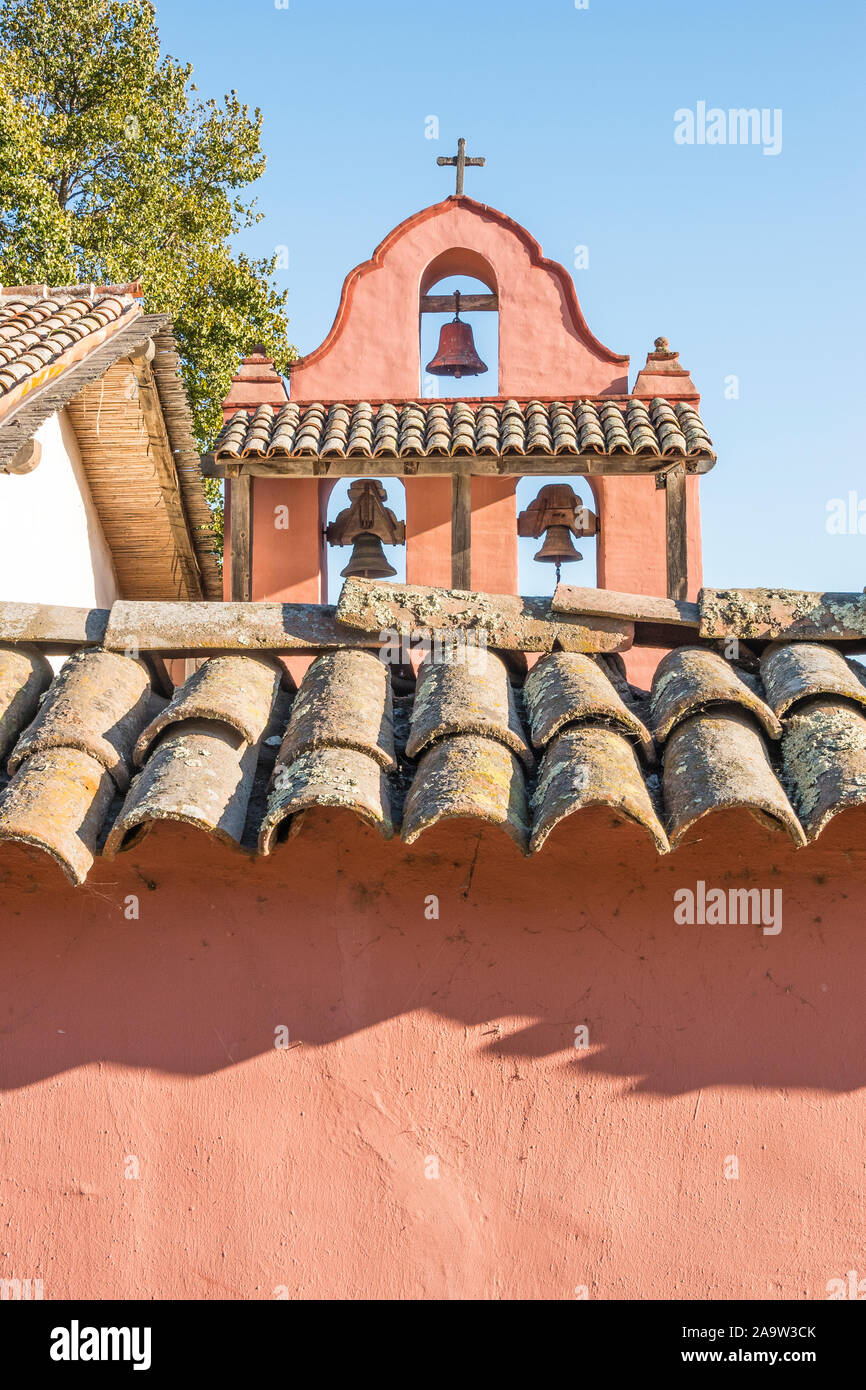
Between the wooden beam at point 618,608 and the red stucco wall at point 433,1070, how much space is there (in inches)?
33.1

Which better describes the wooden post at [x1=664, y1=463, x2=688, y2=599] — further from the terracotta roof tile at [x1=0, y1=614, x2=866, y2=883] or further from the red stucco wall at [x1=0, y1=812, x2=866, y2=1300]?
the red stucco wall at [x1=0, y1=812, x2=866, y2=1300]

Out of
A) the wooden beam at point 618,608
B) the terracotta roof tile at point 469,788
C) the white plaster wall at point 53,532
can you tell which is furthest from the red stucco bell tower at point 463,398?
the terracotta roof tile at point 469,788

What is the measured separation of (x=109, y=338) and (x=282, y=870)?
616 cm

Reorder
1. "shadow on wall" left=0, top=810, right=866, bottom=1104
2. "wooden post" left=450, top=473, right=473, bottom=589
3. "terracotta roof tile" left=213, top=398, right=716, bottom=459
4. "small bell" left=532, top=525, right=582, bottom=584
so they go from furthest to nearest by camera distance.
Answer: "small bell" left=532, top=525, right=582, bottom=584, "wooden post" left=450, top=473, right=473, bottom=589, "terracotta roof tile" left=213, top=398, right=716, bottom=459, "shadow on wall" left=0, top=810, right=866, bottom=1104

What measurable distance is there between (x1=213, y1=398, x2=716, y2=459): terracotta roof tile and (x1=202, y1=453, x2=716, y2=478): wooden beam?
0.18ft

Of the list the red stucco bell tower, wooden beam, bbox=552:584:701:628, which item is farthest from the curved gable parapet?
wooden beam, bbox=552:584:701:628

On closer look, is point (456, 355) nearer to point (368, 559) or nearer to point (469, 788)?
point (368, 559)

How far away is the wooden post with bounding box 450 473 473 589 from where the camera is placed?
9.21 metres

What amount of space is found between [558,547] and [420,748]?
23.6 ft

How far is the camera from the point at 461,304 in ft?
35.9

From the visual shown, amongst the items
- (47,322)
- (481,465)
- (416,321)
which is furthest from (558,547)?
(47,322)

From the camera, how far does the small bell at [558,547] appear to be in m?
10.1

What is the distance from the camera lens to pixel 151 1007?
10.2 feet
